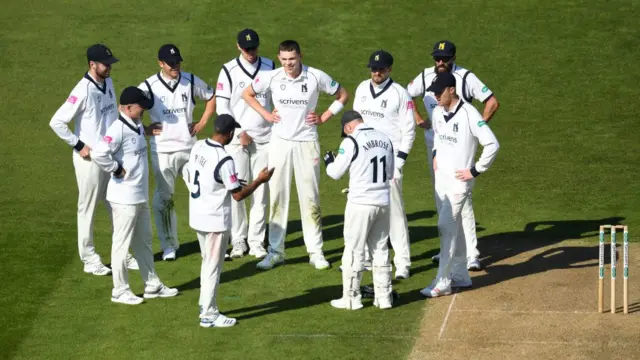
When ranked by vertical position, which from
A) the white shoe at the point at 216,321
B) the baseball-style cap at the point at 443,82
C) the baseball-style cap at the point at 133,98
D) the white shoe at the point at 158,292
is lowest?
the white shoe at the point at 216,321

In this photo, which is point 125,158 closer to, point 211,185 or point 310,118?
point 211,185

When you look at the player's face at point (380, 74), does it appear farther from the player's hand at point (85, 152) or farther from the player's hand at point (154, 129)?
the player's hand at point (85, 152)

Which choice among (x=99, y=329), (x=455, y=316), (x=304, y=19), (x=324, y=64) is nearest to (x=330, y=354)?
(x=455, y=316)

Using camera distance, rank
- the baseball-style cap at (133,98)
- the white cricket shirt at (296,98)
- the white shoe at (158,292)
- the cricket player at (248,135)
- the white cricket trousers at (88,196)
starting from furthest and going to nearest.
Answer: the cricket player at (248,135), the white cricket shirt at (296,98), the white cricket trousers at (88,196), the white shoe at (158,292), the baseball-style cap at (133,98)

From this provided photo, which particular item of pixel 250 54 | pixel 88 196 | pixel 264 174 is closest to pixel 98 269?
pixel 88 196

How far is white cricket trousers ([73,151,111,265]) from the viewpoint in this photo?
1489 centimetres

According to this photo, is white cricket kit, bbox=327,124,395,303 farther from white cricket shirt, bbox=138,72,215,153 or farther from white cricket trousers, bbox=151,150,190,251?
white cricket trousers, bbox=151,150,190,251

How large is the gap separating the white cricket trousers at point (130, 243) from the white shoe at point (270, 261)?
1.59 meters

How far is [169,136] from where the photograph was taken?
1534 cm

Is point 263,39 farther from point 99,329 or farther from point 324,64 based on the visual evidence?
point 99,329

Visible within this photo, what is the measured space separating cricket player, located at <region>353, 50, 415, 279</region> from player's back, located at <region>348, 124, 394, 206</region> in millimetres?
1270

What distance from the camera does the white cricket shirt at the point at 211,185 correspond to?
12875 mm

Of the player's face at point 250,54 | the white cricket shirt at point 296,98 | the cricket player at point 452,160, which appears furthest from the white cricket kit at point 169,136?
the cricket player at point 452,160

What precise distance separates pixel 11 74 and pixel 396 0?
8280 mm
